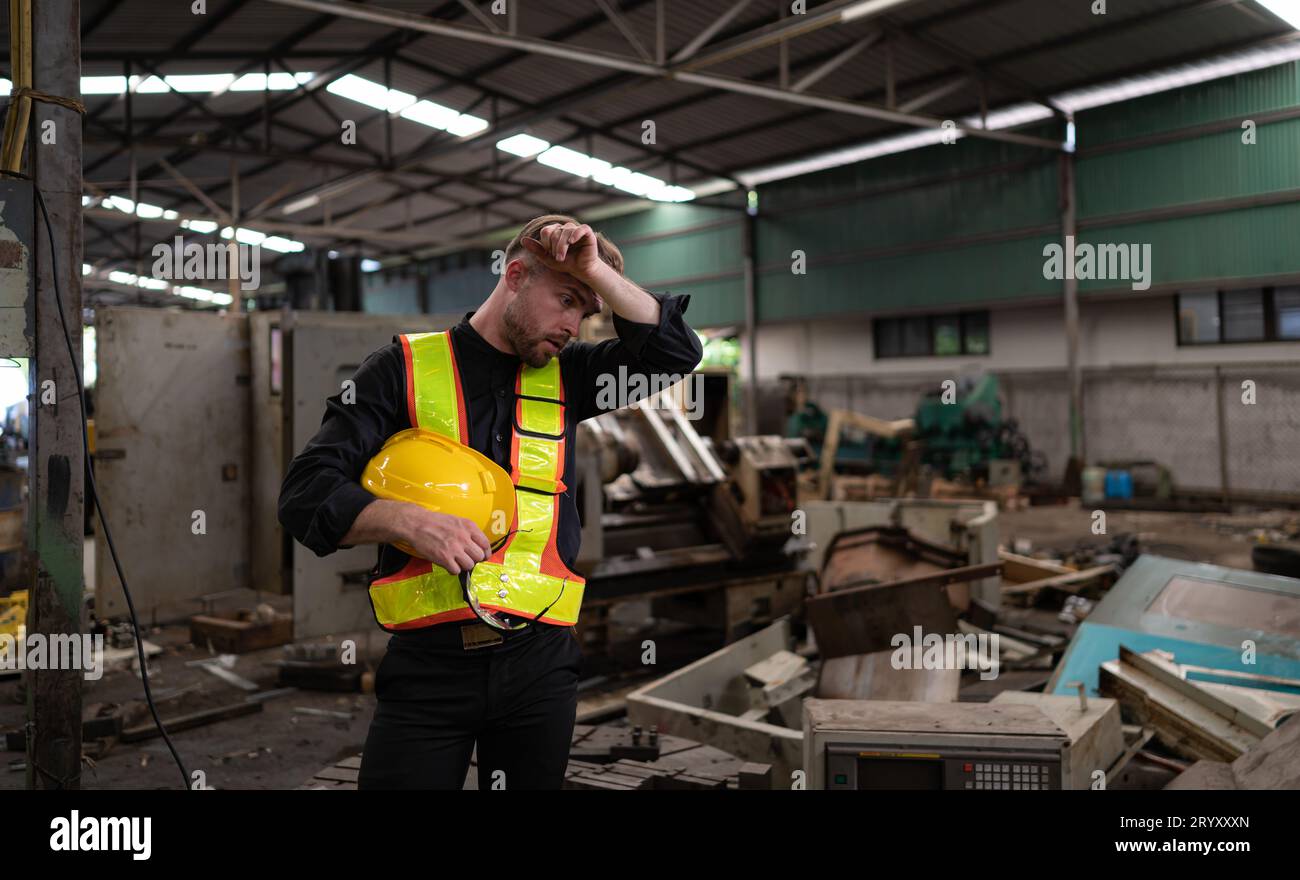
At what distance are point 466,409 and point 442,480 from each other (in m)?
0.19

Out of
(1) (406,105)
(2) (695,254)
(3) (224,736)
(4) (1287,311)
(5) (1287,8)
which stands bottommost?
(3) (224,736)

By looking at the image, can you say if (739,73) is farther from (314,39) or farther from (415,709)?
(415,709)

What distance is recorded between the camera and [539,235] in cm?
167

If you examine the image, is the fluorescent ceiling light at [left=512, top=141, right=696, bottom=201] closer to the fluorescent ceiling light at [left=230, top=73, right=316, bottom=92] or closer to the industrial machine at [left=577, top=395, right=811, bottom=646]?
the fluorescent ceiling light at [left=230, top=73, right=316, bottom=92]

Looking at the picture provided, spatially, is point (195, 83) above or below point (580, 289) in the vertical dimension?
above

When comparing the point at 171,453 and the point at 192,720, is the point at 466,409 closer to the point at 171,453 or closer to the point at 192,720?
the point at 192,720

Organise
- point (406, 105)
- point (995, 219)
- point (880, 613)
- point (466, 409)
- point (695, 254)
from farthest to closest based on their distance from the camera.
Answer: point (695, 254) → point (995, 219) → point (406, 105) → point (880, 613) → point (466, 409)

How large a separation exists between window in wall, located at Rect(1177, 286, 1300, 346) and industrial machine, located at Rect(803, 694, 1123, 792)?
36.9 feet

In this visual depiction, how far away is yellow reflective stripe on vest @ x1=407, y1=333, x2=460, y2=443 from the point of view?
171 centimetres

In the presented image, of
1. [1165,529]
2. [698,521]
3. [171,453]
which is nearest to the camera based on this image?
[171,453]

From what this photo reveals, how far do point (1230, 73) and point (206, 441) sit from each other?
37.3 ft

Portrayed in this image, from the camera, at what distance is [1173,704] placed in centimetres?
339

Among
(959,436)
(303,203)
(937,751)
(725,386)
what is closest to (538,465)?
(937,751)
